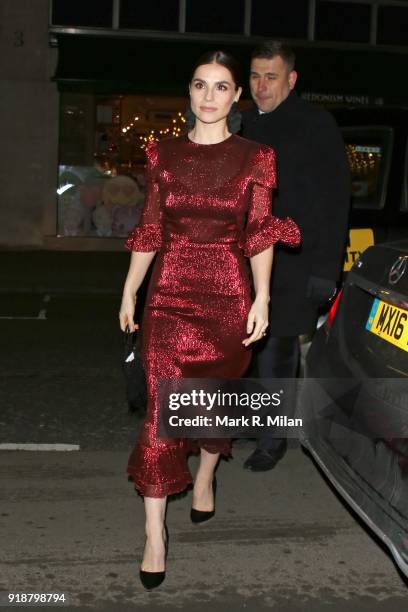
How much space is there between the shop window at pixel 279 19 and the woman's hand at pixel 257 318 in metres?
14.6

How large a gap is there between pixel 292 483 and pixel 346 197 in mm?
1426

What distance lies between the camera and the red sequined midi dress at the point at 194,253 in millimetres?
3673

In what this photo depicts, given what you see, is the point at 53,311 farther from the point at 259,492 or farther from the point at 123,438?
the point at 259,492

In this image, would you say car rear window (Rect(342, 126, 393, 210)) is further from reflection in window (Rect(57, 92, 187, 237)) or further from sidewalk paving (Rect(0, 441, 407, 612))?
reflection in window (Rect(57, 92, 187, 237))

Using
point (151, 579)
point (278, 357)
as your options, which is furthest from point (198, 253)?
point (278, 357)

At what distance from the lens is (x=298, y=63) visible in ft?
56.2

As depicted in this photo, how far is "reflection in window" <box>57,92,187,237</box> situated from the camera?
55.8 feet

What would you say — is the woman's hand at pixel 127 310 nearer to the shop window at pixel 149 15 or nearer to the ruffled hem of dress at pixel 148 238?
the ruffled hem of dress at pixel 148 238

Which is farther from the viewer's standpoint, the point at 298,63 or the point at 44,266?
the point at 298,63

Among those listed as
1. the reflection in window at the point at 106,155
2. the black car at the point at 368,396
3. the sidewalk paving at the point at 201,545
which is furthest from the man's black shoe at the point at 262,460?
the reflection in window at the point at 106,155

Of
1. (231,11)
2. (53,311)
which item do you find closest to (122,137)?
(231,11)

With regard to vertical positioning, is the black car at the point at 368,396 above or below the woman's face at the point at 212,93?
below

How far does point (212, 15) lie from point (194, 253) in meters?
14.5

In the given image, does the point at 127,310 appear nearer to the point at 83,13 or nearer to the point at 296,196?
the point at 296,196
